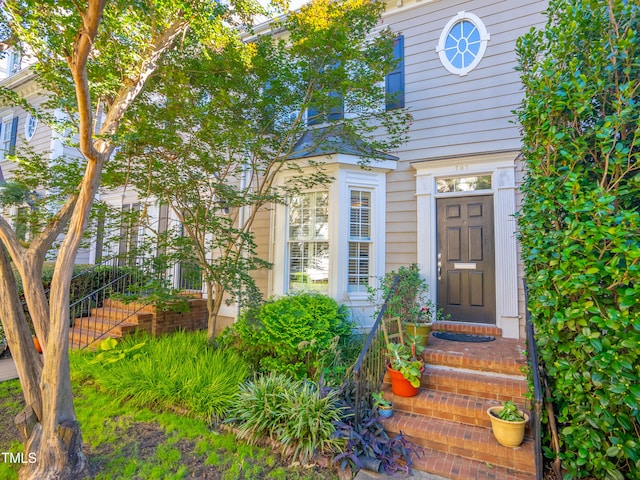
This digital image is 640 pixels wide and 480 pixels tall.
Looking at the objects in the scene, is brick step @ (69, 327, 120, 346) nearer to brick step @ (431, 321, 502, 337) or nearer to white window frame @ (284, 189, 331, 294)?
white window frame @ (284, 189, 331, 294)

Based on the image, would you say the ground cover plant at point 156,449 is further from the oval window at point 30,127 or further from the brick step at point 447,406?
the oval window at point 30,127

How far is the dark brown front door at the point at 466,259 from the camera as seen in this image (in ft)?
15.9

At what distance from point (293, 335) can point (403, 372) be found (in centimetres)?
140

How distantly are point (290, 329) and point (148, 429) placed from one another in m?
1.76

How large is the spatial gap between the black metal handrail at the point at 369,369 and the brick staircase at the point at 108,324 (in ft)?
13.9

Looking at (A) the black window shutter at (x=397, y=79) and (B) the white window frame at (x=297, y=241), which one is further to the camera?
(A) the black window shutter at (x=397, y=79)

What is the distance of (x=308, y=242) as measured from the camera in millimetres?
5711

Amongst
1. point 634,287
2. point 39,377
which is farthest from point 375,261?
point 39,377

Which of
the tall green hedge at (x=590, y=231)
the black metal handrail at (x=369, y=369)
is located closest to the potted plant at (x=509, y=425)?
the tall green hedge at (x=590, y=231)

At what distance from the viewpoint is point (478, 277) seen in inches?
193

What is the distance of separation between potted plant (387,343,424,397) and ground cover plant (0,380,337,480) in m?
1.14

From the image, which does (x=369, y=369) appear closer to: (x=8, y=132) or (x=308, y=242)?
(x=308, y=242)

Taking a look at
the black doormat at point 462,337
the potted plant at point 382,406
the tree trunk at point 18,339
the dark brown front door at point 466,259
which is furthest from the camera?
the dark brown front door at point 466,259

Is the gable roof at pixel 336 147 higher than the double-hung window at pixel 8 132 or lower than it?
lower
